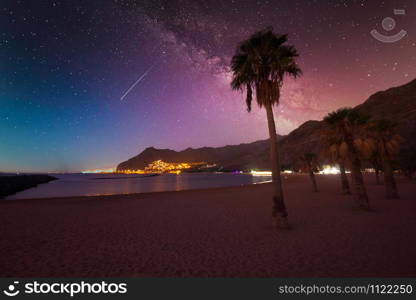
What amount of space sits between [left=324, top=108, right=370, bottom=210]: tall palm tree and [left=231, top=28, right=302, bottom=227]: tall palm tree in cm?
617

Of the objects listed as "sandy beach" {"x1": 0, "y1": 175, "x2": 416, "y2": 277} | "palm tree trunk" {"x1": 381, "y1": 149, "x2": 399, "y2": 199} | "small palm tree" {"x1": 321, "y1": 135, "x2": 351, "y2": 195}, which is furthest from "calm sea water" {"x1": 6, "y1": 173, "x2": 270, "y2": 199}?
"palm tree trunk" {"x1": 381, "y1": 149, "x2": 399, "y2": 199}

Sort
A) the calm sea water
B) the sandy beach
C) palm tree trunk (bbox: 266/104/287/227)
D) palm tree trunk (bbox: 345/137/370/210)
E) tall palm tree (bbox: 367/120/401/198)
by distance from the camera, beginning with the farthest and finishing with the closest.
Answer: the calm sea water → tall palm tree (bbox: 367/120/401/198) → palm tree trunk (bbox: 345/137/370/210) → palm tree trunk (bbox: 266/104/287/227) → the sandy beach

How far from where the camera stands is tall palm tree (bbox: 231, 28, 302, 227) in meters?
10.9

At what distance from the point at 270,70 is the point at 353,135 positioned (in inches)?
342

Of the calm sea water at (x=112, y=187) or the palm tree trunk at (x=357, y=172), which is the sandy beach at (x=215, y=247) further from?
the calm sea water at (x=112, y=187)

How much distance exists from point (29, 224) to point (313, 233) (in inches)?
638

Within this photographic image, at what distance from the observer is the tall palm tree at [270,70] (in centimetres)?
1088

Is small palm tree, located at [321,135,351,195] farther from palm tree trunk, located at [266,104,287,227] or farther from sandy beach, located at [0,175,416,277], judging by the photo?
palm tree trunk, located at [266,104,287,227]

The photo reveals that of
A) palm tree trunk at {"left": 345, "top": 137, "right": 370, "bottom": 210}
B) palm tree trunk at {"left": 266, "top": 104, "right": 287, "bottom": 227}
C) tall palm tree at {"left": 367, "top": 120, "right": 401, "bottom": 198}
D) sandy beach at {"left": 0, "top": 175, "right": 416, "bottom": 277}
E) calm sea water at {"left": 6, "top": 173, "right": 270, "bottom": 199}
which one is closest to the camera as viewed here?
sandy beach at {"left": 0, "top": 175, "right": 416, "bottom": 277}

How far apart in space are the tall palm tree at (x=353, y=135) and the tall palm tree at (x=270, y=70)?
20.3 feet

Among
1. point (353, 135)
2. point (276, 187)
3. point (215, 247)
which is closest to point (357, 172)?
point (353, 135)

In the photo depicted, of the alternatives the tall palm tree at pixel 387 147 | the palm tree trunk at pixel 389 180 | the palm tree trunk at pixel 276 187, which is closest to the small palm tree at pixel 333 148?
the tall palm tree at pixel 387 147

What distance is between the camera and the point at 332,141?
1585cm

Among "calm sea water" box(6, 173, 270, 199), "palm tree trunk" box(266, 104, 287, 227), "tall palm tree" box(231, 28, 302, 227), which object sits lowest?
"calm sea water" box(6, 173, 270, 199)
